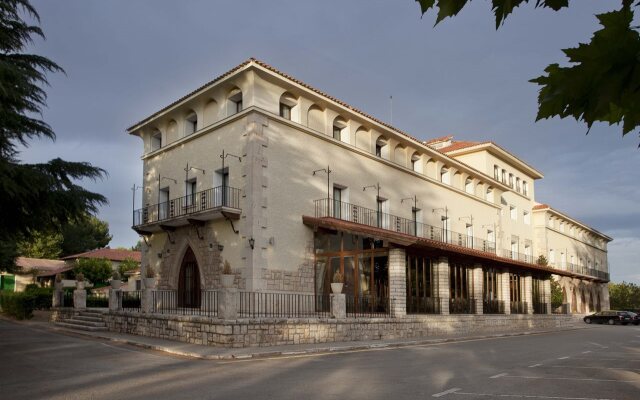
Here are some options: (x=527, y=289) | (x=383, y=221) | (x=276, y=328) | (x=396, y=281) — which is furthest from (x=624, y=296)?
(x=276, y=328)

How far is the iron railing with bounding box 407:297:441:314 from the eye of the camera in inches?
920

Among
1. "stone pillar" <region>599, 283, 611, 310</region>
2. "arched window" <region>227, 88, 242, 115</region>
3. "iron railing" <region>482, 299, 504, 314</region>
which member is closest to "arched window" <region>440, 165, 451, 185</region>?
"iron railing" <region>482, 299, 504, 314</region>

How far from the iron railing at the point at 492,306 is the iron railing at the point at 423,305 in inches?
199

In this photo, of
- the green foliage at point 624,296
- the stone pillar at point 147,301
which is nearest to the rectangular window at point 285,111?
the stone pillar at point 147,301

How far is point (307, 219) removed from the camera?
72.3 feet

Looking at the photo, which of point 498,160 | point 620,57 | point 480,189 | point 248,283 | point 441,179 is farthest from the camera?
point 498,160

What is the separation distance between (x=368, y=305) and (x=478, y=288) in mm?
8157

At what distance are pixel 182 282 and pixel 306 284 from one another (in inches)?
230

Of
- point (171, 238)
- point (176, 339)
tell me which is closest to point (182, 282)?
point (171, 238)

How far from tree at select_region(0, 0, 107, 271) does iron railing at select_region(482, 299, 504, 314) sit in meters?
20.7

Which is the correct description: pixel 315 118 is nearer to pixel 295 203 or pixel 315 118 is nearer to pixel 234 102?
pixel 234 102

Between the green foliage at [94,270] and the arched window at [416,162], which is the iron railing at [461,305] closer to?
the arched window at [416,162]

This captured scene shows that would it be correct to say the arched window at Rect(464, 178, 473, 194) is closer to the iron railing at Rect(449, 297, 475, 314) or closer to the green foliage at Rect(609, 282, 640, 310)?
the iron railing at Rect(449, 297, 475, 314)

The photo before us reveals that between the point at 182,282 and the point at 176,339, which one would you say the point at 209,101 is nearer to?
the point at 182,282
